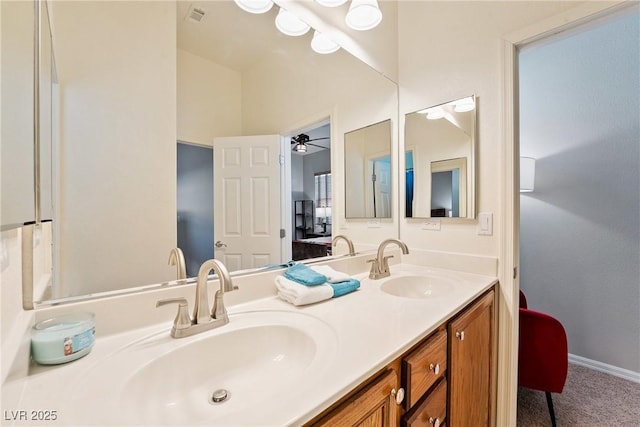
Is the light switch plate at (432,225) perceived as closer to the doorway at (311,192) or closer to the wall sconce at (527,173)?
the doorway at (311,192)

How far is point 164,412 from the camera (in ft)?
1.90

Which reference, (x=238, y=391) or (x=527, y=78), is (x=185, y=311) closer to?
(x=238, y=391)

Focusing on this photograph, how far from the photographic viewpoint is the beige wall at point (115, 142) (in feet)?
2.39

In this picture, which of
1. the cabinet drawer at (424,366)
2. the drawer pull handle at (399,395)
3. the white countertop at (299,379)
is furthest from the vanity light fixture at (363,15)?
the drawer pull handle at (399,395)

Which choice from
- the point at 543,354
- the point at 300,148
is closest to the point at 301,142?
the point at 300,148

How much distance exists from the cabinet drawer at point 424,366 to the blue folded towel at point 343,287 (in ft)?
1.19

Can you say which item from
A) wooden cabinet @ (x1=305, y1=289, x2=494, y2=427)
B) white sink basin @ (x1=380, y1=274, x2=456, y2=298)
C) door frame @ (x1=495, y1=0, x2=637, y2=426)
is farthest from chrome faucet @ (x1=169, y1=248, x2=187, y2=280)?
door frame @ (x1=495, y1=0, x2=637, y2=426)

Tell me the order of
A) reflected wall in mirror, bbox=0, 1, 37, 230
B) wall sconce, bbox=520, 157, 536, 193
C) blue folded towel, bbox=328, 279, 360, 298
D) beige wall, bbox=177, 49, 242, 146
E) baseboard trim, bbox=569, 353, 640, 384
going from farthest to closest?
1. wall sconce, bbox=520, 157, 536, 193
2. baseboard trim, bbox=569, 353, 640, 384
3. blue folded towel, bbox=328, 279, 360, 298
4. beige wall, bbox=177, 49, 242, 146
5. reflected wall in mirror, bbox=0, 1, 37, 230

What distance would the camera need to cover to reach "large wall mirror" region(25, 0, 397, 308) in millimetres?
728

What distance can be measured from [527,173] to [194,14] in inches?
96.3

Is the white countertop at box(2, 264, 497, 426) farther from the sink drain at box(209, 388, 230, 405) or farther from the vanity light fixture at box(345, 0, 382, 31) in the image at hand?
the vanity light fixture at box(345, 0, 382, 31)

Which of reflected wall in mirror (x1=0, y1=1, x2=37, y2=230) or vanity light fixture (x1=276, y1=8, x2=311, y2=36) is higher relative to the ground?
vanity light fixture (x1=276, y1=8, x2=311, y2=36)

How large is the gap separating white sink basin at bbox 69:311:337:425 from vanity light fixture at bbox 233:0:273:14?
1.21 meters

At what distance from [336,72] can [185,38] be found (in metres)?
0.81
